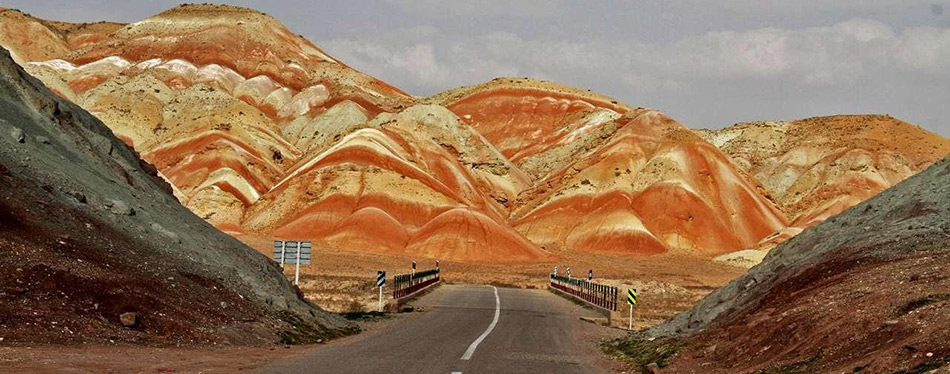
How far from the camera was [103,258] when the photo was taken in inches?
829

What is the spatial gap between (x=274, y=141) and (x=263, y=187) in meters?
18.8

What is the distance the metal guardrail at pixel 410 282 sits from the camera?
41.0 metres

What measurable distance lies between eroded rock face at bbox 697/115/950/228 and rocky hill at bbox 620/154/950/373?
343ft

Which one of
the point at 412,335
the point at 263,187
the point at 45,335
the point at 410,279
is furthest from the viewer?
the point at 263,187

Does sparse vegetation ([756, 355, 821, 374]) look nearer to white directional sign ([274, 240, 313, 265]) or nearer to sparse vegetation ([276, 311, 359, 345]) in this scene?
sparse vegetation ([276, 311, 359, 345])

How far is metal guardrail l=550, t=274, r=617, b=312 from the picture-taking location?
131ft

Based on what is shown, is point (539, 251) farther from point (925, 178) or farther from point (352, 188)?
point (925, 178)

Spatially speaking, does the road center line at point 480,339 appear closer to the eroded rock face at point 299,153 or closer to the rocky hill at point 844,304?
the rocky hill at point 844,304

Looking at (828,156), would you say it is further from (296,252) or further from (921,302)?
(921,302)

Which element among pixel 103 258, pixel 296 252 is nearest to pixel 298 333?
pixel 103 258

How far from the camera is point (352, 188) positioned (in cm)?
11381

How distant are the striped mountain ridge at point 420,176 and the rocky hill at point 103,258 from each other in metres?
72.1

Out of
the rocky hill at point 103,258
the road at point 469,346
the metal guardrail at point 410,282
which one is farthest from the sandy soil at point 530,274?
the rocky hill at point 103,258

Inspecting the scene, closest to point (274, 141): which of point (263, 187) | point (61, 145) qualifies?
point (263, 187)
